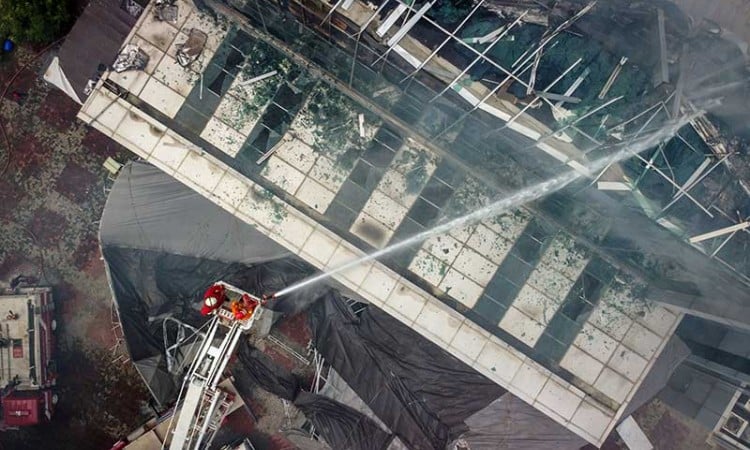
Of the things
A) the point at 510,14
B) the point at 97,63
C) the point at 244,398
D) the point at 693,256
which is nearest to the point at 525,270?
the point at 693,256

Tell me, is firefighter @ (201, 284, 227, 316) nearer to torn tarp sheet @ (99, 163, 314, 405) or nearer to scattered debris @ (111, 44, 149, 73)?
torn tarp sheet @ (99, 163, 314, 405)

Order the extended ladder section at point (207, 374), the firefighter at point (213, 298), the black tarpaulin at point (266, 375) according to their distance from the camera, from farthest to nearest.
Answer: the black tarpaulin at point (266, 375), the extended ladder section at point (207, 374), the firefighter at point (213, 298)

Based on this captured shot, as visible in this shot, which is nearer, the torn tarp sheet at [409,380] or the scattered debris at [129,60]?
the scattered debris at [129,60]

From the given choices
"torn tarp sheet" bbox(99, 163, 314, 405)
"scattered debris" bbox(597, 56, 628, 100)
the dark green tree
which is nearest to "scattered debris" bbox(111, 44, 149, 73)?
"torn tarp sheet" bbox(99, 163, 314, 405)

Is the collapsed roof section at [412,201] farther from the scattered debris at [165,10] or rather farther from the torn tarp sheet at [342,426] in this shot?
the torn tarp sheet at [342,426]

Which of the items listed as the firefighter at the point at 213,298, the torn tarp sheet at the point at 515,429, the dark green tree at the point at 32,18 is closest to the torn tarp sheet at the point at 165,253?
the firefighter at the point at 213,298

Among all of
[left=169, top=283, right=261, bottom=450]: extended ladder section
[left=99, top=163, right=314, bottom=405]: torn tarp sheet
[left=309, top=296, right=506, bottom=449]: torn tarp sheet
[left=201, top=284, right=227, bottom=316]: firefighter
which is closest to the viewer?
[left=201, top=284, right=227, bottom=316]: firefighter

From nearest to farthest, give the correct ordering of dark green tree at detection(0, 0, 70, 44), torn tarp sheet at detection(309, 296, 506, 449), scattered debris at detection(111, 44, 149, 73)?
1. scattered debris at detection(111, 44, 149, 73)
2. dark green tree at detection(0, 0, 70, 44)
3. torn tarp sheet at detection(309, 296, 506, 449)
